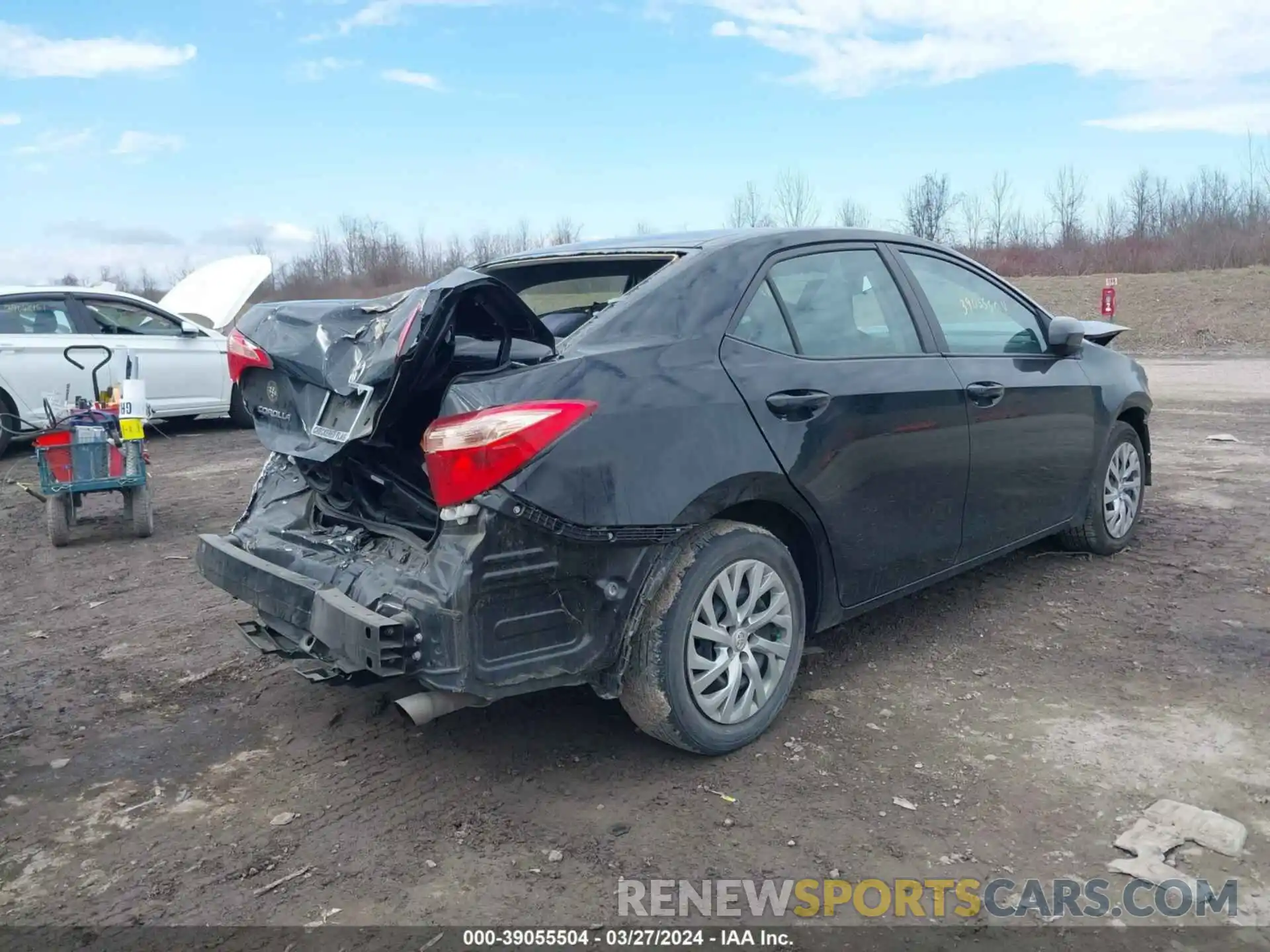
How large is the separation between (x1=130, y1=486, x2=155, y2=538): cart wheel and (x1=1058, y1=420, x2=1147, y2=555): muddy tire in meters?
5.58

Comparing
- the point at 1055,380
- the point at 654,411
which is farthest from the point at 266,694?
the point at 1055,380

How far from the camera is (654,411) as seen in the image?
3.20m

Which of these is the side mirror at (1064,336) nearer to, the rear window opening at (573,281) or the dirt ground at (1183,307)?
the rear window opening at (573,281)

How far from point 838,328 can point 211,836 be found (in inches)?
106

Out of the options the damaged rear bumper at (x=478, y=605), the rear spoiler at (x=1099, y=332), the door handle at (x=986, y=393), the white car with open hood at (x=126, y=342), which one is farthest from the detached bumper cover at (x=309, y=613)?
the white car with open hood at (x=126, y=342)

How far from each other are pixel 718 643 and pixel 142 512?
4.91 meters

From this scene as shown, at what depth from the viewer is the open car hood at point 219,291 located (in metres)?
11.8

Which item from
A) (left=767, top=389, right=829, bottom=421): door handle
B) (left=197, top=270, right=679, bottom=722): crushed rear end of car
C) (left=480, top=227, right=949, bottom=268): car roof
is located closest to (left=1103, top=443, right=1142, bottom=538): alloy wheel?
(left=480, top=227, right=949, bottom=268): car roof

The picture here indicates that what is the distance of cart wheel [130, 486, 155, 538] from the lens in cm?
686

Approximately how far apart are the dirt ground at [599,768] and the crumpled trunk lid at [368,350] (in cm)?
111

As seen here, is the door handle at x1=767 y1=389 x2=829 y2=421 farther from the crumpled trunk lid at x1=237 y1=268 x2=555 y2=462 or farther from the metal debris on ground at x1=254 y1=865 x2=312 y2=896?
the metal debris on ground at x1=254 y1=865 x2=312 y2=896

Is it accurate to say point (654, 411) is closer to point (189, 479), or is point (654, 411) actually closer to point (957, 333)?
point (957, 333)

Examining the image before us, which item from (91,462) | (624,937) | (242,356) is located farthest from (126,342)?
(624,937)

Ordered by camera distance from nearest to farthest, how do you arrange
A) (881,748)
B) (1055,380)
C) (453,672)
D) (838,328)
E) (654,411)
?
(453,672), (654,411), (881,748), (838,328), (1055,380)
